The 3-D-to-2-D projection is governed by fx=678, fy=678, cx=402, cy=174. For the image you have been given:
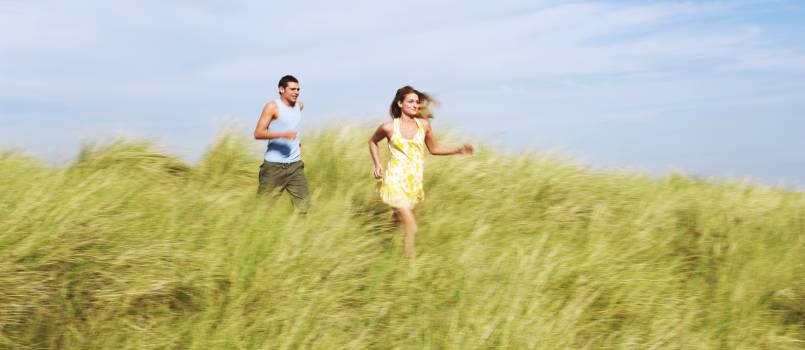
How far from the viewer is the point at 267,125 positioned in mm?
6055

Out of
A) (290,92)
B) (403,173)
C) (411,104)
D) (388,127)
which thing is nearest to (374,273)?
(403,173)

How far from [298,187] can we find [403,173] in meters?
1.29

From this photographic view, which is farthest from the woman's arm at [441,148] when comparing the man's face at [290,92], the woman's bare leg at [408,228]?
the man's face at [290,92]

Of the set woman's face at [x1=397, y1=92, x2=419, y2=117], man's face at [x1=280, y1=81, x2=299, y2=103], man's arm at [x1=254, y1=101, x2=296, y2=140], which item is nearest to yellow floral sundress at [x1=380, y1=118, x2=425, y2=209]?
woman's face at [x1=397, y1=92, x2=419, y2=117]

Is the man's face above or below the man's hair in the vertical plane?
below

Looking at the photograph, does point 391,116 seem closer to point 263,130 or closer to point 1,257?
point 263,130

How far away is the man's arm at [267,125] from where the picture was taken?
5738mm

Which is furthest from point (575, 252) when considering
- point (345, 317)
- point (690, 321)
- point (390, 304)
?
point (345, 317)

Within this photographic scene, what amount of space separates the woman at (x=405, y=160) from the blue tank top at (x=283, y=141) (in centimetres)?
90

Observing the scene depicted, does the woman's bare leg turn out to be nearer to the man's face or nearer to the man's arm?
the man's arm

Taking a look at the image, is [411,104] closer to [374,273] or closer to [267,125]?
[267,125]

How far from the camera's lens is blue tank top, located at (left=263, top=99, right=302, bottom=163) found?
6.11m

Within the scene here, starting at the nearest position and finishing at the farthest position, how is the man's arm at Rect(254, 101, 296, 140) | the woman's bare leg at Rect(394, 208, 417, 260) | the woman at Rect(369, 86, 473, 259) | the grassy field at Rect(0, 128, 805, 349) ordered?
the grassy field at Rect(0, 128, 805, 349), the woman's bare leg at Rect(394, 208, 417, 260), the woman at Rect(369, 86, 473, 259), the man's arm at Rect(254, 101, 296, 140)

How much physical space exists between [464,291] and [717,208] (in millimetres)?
4100
